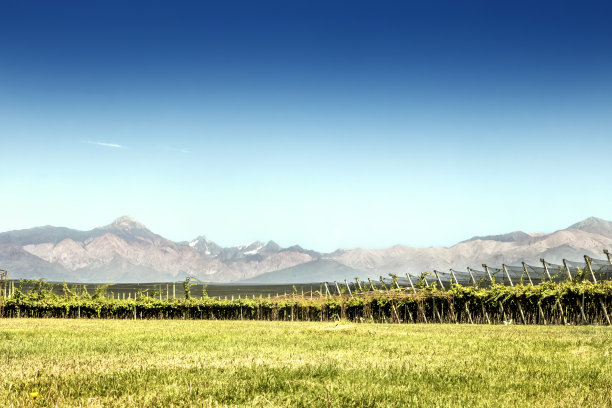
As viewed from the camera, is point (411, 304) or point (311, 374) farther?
point (411, 304)

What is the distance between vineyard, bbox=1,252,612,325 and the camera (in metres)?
19.8

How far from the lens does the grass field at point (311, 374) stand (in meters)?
4.60

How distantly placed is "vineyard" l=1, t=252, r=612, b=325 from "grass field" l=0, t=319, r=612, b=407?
1169 centimetres

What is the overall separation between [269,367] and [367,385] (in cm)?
160

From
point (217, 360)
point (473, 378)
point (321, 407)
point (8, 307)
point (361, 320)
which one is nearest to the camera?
point (321, 407)

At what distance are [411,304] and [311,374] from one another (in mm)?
20523

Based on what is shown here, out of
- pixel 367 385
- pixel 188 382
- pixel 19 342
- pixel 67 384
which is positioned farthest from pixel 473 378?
pixel 19 342

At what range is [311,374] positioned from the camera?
5844 millimetres

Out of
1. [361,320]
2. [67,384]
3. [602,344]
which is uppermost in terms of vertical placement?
[67,384]

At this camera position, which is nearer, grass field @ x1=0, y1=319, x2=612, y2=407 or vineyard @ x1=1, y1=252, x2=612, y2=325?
grass field @ x1=0, y1=319, x2=612, y2=407

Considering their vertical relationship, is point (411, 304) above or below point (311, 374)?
below

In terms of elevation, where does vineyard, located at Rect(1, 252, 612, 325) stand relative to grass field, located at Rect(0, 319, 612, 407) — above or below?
below

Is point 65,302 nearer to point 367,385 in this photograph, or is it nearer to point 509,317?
point 509,317

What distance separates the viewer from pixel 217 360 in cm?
698
